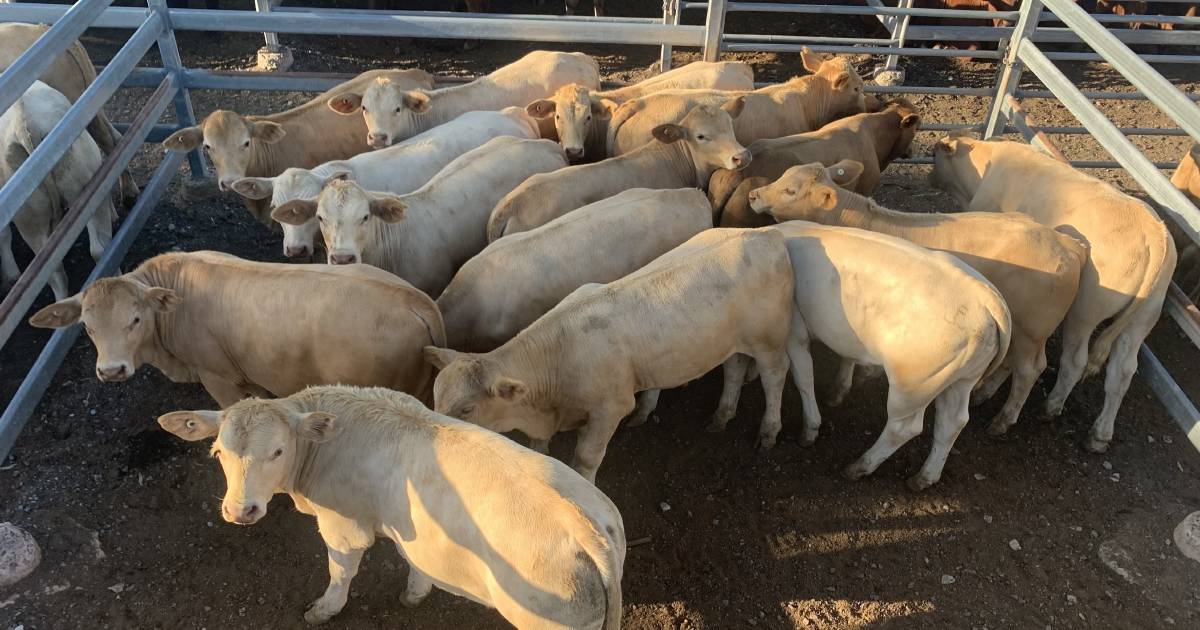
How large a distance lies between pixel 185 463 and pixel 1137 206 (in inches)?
256

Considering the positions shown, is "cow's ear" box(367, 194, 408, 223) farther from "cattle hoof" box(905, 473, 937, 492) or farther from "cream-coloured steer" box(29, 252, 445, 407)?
"cattle hoof" box(905, 473, 937, 492)

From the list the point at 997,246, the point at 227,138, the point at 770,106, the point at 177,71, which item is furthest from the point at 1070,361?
the point at 177,71

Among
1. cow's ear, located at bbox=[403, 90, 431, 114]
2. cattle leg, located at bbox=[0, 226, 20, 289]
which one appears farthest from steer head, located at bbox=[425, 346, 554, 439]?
cattle leg, located at bbox=[0, 226, 20, 289]

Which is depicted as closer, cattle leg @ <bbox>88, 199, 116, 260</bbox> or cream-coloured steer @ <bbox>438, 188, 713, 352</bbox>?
cream-coloured steer @ <bbox>438, 188, 713, 352</bbox>

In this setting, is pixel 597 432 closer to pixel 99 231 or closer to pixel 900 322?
pixel 900 322

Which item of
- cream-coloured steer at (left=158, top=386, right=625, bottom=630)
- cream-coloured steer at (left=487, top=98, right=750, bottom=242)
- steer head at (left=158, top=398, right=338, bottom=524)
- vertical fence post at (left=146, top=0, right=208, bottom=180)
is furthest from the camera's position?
vertical fence post at (left=146, top=0, right=208, bottom=180)

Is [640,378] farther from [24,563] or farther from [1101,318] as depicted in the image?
[24,563]

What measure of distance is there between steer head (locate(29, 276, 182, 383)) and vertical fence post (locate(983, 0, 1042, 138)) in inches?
284

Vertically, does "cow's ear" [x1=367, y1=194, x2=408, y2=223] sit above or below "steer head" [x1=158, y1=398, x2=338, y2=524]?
above

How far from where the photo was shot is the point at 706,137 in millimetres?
6930

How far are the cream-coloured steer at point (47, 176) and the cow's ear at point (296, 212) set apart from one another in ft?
5.92

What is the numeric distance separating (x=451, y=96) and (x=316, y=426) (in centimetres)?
482

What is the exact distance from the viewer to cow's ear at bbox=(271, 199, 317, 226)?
5.84 meters

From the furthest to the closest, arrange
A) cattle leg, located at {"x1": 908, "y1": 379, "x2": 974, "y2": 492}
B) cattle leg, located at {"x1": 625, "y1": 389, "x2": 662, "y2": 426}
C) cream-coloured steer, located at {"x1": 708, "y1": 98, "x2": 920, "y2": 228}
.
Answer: cream-coloured steer, located at {"x1": 708, "y1": 98, "x2": 920, "y2": 228} → cattle leg, located at {"x1": 625, "y1": 389, "x2": 662, "y2": 426} → cattle leg, located at {"x1": 908, "y1": 379, "x2": 974, "y2": 492}
